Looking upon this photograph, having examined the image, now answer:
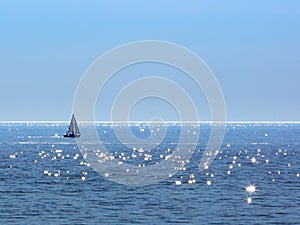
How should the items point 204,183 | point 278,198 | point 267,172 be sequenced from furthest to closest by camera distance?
point 267,172 < point 204,183 < point 278,198

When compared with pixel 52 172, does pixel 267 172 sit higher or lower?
higher

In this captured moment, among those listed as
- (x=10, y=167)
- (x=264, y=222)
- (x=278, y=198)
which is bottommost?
(x=264, y=222)

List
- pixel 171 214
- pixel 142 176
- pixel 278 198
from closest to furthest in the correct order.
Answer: pixel 171 214 → pixel 278 198 → pixel 142 176

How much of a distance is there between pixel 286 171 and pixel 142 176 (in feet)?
102

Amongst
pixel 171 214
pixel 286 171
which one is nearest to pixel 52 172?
pixel 286 171

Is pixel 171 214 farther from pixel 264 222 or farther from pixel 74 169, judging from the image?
pixel 74 169

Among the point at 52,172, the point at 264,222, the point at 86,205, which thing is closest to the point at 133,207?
the point at 86,205

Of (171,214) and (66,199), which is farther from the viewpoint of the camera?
(66,199)

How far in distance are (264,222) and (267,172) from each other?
6544cm

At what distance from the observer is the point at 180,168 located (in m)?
160

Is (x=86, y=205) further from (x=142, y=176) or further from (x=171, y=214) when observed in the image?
(x=142, y=176)

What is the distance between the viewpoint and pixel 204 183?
420ft

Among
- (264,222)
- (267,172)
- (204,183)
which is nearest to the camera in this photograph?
(264,222)

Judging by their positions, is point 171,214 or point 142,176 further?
point 142,176
